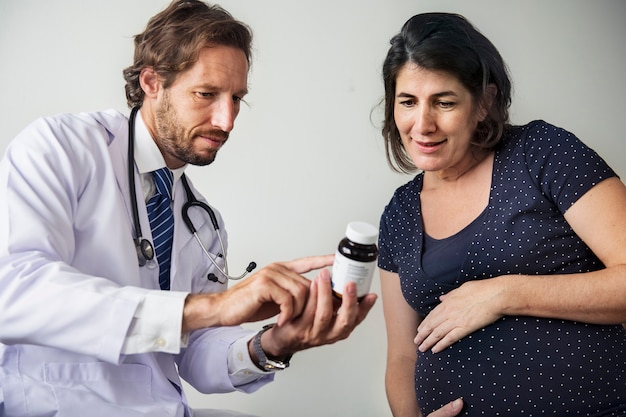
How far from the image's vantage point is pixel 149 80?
1775 millimetres

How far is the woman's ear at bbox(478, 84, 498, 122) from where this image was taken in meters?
1.66

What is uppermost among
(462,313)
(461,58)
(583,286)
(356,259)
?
(461,58)

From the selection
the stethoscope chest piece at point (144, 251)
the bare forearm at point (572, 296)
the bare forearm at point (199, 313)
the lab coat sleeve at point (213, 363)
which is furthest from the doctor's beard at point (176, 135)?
the bare forearm at point (572, 296)

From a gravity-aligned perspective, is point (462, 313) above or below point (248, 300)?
below

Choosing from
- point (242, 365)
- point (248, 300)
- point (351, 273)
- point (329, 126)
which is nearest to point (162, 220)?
point (242, 365)

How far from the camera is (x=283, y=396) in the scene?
7.64ft

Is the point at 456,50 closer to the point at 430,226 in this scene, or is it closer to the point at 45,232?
the point at 430,226

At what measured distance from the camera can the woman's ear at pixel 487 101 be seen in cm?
166

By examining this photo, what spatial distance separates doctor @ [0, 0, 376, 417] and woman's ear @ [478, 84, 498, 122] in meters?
0.59

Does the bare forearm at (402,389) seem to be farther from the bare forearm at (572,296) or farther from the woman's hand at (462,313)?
the bare forearm at (572,296)

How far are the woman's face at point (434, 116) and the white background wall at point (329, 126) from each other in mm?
653

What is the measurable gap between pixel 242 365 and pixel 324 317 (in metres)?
0.45

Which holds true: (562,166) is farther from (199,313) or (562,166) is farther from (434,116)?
(199,313)

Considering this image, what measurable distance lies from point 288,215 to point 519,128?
91 cm
